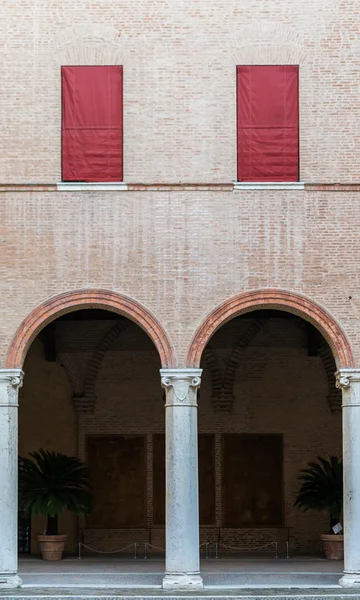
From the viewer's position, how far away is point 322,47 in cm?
2366

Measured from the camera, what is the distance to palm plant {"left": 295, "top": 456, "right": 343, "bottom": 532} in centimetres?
2722

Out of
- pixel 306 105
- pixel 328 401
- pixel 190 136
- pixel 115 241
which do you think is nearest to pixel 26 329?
pixel 115 241

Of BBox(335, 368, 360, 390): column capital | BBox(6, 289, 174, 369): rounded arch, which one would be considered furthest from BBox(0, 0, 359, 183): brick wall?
BBox(335, 368, 360, 390): column capital

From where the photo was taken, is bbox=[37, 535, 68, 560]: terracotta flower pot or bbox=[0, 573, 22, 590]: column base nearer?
bbox=[0, 573, 22, 590]: column base

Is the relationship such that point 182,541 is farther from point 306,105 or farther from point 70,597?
point 306,105

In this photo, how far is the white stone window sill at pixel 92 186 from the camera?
23.4 m

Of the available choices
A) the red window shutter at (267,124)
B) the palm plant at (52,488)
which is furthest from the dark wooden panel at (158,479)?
the red window shutter at (267,124)

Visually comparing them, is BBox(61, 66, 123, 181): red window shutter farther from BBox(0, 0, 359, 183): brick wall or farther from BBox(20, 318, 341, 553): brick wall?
BBox(20, 318, 341, 553): brick wall

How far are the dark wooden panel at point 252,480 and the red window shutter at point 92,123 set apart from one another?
7993 mm

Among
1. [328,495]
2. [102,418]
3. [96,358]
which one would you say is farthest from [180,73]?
[328,495]

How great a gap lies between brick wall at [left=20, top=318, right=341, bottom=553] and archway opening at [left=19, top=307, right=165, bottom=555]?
21 mm

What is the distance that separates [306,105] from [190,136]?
2005mm

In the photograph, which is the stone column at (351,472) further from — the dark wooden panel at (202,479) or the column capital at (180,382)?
the dark wooden panel at (202,479)

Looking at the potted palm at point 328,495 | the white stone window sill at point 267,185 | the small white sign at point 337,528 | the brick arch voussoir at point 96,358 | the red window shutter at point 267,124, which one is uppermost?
the red window shutter at point 267,124
